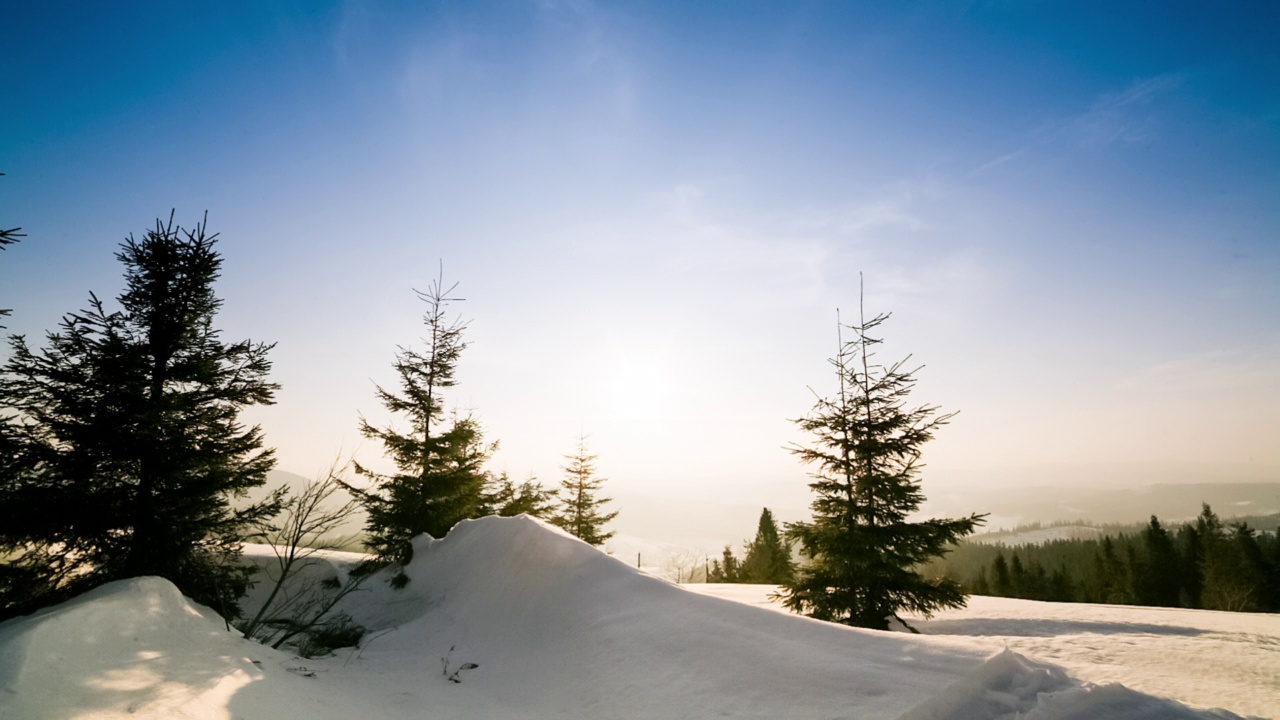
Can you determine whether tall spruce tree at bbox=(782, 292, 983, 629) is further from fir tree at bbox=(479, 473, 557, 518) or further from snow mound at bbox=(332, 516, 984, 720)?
fir tree at bbox=(479, 473, 557, 518)

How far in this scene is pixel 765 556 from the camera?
37.1 meters

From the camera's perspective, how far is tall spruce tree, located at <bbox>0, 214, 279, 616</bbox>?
8859mm

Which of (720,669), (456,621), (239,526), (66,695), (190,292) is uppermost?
(190,292)

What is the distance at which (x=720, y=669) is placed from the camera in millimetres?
6129

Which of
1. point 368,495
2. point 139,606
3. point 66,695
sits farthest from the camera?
point 368,495

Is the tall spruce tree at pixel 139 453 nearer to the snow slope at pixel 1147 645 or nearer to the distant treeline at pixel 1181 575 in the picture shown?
the snow slope at pixel 1147 645

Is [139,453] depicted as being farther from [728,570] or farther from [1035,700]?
[728,570]

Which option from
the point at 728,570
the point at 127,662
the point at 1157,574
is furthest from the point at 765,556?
the point at 1157,574

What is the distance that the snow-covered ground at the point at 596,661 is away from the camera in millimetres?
4273

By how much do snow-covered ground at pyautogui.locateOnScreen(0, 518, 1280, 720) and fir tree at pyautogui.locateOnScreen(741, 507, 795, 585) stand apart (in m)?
25.1

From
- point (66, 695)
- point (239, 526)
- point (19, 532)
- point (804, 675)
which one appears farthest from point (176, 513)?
point (804, 675)

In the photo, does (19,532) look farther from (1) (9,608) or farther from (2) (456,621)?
(2) (456,621)

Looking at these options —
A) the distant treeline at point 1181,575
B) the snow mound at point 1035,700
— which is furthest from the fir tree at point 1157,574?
the snow mound at point 1035,700

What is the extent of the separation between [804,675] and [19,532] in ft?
44.2
